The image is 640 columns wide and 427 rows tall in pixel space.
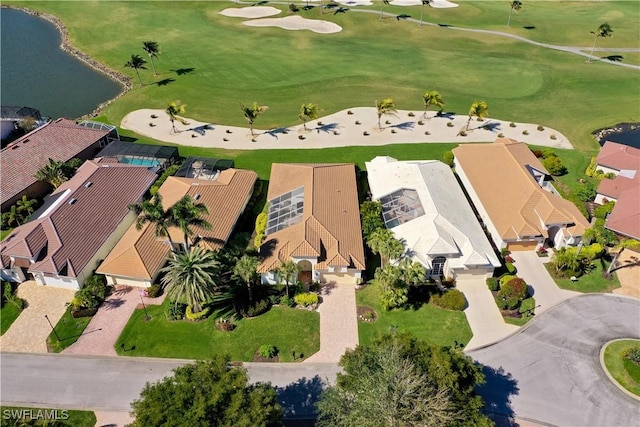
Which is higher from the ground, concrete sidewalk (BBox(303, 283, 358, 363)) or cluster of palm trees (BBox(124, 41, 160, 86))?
cluster of palm trees (BBox(124, 41, 160, 86))

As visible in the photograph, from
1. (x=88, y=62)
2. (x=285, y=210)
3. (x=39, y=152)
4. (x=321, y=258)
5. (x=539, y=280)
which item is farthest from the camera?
(x=88, y=62)

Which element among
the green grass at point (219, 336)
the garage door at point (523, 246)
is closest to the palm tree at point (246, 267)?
the green grass at point (219, 336)

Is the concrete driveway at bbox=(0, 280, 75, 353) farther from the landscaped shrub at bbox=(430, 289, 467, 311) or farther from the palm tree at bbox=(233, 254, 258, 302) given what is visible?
the landscaped shrub at bbox=(430, 289, 467, 311)

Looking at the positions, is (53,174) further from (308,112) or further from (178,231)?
(308,112)

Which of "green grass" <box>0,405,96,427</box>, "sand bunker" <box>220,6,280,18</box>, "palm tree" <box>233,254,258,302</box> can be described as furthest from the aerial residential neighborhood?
"sand bunker" <box>220,6,280,18</box>

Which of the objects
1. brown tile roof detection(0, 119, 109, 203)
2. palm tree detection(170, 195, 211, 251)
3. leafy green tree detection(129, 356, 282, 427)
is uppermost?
palm tree detection(170, 195, 211, 251)

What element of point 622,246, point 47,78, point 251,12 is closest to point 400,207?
point 622,246

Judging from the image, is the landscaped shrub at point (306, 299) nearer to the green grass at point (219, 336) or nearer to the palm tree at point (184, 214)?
the green grass at point (219, 336)
